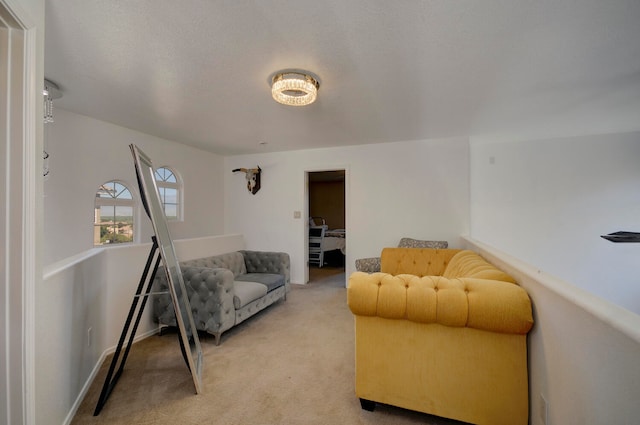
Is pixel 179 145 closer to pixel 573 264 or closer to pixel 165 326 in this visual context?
pixel 165 326

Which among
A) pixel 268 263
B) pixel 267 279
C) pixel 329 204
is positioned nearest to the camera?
pixel 267 279

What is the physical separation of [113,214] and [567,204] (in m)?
6.39

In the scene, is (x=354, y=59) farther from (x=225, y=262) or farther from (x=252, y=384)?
(x=225, y=262)

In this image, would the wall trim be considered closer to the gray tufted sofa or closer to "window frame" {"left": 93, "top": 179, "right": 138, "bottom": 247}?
the gray tufted sofa

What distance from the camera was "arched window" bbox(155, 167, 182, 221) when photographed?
13.8 feet

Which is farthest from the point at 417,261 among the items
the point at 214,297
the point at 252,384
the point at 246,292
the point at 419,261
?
the point at 214,297

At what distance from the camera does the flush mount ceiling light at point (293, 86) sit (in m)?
2.10

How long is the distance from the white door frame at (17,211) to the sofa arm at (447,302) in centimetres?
146

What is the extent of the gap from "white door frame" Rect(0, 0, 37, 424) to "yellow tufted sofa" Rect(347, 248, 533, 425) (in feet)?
4.79

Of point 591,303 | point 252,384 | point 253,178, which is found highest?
point 253,178

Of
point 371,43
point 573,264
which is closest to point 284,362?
point 371,43

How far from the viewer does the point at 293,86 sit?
82.9 inches

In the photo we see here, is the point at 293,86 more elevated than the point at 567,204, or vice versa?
the point at 293,86

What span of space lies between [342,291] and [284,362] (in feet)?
7.15
